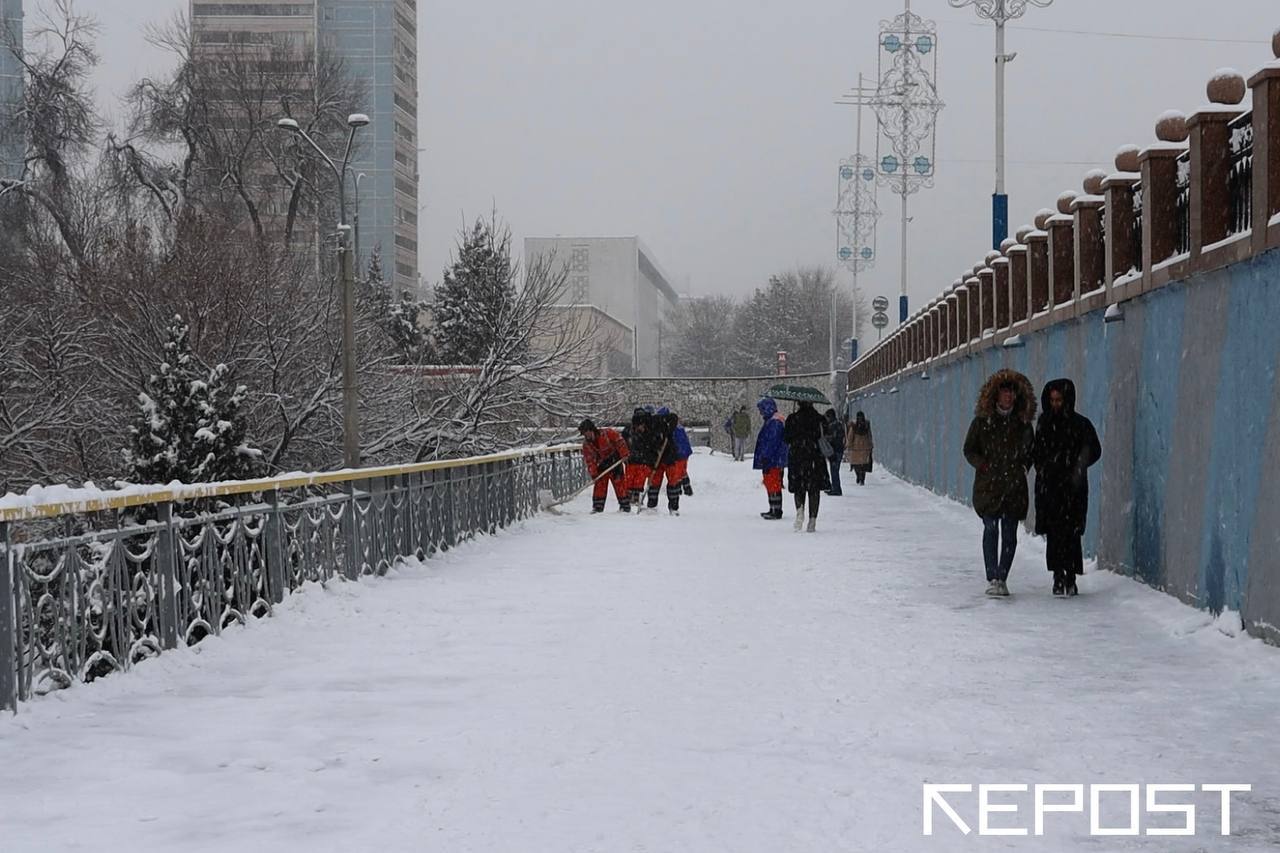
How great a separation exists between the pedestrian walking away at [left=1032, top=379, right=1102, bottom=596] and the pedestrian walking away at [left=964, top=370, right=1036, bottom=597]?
130 mm

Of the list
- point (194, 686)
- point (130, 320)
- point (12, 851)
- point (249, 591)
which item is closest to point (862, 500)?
point (130, 320)

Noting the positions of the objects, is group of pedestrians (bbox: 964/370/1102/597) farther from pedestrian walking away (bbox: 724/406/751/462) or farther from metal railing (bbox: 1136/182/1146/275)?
pedestrian walking away (bbox: 724/406/751/462)

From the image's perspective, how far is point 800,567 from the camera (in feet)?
43.8

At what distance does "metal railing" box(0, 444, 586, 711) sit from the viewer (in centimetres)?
669

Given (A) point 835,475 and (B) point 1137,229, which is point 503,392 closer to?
(A) point 835,475

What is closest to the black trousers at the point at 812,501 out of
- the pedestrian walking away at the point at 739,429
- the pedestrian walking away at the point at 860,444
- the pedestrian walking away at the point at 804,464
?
the pedestrian walking away at the point at 804,464

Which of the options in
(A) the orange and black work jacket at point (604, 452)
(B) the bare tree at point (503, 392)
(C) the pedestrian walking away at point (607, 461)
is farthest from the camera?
(B) the bare tree at point (503, 392)

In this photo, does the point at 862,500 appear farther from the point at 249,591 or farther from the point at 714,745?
the point at 714,745

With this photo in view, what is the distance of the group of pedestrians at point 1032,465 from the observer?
10.5 meters

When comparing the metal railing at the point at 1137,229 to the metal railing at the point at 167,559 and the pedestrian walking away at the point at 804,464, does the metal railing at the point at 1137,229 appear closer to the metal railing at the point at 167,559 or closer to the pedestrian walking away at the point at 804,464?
the pedestrian walking away at the point at 804,464

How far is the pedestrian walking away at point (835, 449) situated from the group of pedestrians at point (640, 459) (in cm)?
567

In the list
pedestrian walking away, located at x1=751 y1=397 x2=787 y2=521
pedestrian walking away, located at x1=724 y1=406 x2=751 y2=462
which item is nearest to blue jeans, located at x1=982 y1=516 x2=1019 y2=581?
pedestrian walking away, located at x1=751 y1=397 x2=787 y2=521

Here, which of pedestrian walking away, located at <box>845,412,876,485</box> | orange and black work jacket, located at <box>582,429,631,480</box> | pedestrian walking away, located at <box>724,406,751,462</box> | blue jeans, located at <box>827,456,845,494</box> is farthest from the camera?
pedestrian walking away, located at <box>724,406,751,462</box>

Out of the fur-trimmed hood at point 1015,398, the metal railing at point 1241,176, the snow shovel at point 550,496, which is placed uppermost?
the metal railing at point 1241,176
